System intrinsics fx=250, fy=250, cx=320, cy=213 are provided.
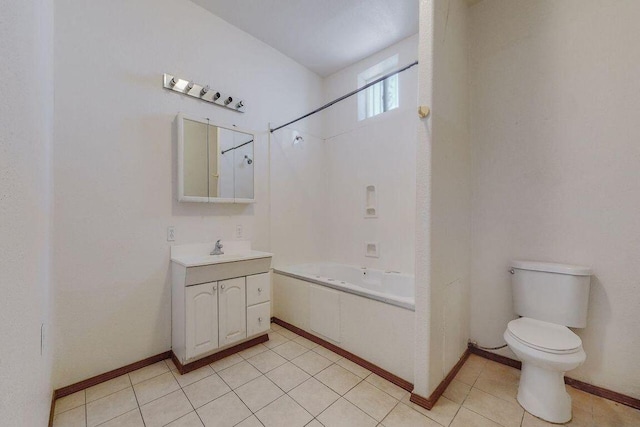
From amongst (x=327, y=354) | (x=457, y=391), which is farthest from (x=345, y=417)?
(x=457, y=391)

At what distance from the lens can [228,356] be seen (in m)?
2.06

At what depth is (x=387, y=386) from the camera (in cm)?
169

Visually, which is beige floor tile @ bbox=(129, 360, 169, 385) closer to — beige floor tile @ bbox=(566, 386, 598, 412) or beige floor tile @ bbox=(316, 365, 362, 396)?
beige floor tile @ bbox=(316, 365, 362, 396)

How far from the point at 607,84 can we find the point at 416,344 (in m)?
2.07

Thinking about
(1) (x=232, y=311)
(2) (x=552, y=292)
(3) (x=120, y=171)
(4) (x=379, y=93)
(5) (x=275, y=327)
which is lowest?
(5) (x=275, y=327)

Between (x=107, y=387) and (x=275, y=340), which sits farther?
(x=275, y=340)

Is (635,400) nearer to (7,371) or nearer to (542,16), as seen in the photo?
(542,16)

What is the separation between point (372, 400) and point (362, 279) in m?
1.33

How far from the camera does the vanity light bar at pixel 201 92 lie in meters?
2.01

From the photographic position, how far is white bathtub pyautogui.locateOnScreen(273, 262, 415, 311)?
1.96 m

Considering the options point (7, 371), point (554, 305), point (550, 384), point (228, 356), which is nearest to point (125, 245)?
point (228, 356)

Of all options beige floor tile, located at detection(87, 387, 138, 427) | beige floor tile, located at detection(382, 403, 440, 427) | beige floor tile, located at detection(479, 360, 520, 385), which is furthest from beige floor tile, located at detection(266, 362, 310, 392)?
beige floor tile, located at detection(479, 360, 520, 385)

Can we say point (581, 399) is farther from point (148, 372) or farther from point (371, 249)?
point (148, 372)

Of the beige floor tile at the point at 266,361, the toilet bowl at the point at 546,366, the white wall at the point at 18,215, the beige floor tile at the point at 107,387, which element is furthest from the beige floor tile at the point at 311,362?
the white wall at the point at 18,215
